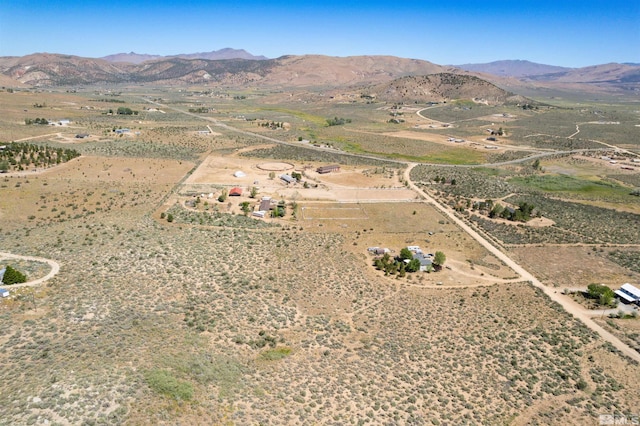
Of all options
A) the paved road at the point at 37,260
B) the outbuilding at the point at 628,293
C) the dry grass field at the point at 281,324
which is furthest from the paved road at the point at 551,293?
the paved road at the point at 37,260

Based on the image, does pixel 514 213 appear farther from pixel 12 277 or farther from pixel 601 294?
pixel 12 277

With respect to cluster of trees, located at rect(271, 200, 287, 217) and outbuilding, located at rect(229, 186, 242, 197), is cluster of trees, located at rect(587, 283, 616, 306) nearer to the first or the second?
cluster of trees, located at rect(271, 200, 287, 217)

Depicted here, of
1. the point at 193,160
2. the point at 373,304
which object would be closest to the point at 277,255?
the point at 373,304

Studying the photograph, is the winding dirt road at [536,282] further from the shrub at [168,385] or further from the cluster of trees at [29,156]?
the cluster of trees at [29,156]

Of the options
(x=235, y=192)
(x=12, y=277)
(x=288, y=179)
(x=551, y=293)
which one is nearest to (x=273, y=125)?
(x=288, y=179)

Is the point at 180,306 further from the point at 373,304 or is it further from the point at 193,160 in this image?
the point at 193,160

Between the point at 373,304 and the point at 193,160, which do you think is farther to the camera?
the point at 193,160
